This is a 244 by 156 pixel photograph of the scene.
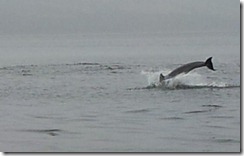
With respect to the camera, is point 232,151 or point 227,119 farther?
point 227,119

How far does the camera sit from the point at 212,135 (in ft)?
46.2

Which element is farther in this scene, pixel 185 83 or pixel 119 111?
pixel 185 83

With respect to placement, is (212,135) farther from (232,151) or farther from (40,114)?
(40,114)

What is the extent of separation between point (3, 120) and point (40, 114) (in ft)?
4.01

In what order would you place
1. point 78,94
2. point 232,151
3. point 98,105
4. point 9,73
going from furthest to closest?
1. point 9,73
2. point 78,94
3. point 98,105
4. point 232,151

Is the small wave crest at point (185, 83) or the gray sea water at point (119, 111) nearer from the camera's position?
the gray sea water at point (119, 111)

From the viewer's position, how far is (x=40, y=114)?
17531 millimetres

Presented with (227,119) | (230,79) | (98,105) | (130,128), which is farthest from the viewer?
(230,79)

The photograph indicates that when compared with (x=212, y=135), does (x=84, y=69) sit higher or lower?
higher

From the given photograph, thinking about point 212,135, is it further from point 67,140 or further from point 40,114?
point 40,114

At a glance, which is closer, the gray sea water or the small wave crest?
the gray sea water

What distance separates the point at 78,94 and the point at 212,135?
27.5 ft

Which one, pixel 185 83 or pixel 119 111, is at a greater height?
pixel 185 83

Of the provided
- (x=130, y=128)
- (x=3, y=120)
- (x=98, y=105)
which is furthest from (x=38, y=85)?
(x=130, y=128)
